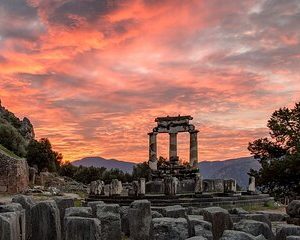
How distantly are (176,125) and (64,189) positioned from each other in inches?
522

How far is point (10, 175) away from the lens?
4212 centimetres

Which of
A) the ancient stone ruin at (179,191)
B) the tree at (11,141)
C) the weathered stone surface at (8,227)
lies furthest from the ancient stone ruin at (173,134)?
the weathered stone surface at (8,227)

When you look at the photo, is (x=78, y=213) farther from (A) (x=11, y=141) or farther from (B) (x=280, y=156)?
(A) (x=11, y=141)

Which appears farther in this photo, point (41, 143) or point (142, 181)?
point (41, 143)

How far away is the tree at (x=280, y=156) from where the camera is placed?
143 feet

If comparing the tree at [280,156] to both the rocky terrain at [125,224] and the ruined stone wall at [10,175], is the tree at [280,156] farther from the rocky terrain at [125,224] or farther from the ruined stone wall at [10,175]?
the rocky terrain at [125,224]

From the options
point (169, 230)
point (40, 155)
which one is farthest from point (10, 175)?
point (169, 230)

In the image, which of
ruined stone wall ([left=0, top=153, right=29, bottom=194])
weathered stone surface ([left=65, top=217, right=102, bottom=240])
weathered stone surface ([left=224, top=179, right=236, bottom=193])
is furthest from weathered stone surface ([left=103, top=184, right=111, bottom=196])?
weathered stone surface ([left=65, top=217, right=102, bottom=240])

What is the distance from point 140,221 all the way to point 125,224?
1.77 metres

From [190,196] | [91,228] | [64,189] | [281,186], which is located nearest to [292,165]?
[281,186]

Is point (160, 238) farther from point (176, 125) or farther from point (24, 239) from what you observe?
point (176, 125)

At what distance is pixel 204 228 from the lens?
9812 mm

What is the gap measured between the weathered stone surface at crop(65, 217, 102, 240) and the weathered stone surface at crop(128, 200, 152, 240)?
3925mm

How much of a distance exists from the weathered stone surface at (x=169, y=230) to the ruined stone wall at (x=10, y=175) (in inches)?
1372
